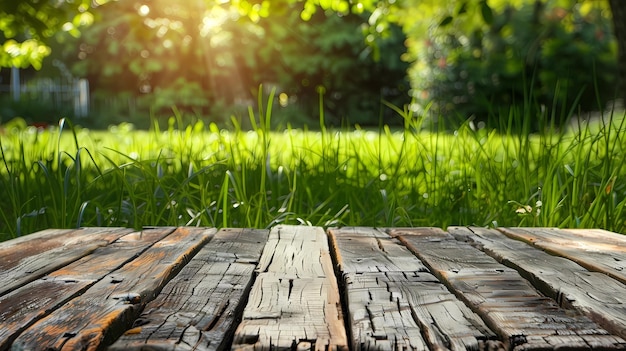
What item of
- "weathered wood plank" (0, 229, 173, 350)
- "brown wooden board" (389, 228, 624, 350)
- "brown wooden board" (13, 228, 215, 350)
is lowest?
"weathered wood plank" (0, 229, 173, 350)

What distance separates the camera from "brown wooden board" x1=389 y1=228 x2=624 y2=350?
44.0 inches

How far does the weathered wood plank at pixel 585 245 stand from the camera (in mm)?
1727

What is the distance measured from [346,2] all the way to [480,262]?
4.97m

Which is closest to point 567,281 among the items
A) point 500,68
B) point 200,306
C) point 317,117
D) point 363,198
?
point 200,306

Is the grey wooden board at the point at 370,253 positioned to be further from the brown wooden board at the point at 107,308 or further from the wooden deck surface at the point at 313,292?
the brown wooden board at the point at 107,308

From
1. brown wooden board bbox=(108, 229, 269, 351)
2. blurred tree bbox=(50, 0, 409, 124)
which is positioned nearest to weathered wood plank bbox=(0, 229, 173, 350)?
brown wooden board bbox=(108, 229, 269, 351)

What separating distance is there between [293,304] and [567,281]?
2.15 feet

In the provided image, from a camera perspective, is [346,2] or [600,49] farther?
[600,49]

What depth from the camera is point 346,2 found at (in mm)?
6355

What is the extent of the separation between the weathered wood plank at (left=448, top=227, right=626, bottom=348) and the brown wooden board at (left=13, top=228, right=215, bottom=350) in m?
0.87

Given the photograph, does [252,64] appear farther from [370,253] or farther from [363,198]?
[370,253]

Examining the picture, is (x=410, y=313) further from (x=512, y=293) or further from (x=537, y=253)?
(x=537, y=253)

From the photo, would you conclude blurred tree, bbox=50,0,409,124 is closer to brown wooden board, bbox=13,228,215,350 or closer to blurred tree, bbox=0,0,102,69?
blurred tree, bbox=0,0,102,69

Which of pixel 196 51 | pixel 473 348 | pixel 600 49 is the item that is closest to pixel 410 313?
pixel 473 348
